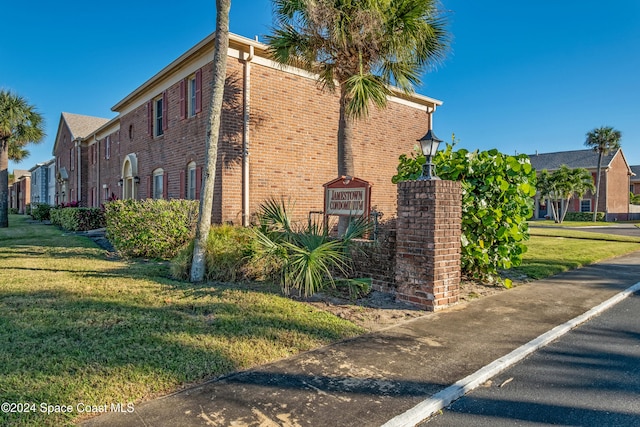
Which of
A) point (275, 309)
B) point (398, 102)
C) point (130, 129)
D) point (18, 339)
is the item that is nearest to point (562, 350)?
point (275, 309)

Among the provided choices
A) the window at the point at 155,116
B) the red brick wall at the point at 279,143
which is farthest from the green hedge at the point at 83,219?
the window at the point at 155,116

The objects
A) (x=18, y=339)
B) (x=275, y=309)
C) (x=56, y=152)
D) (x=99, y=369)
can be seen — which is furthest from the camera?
(x=56, y=152)

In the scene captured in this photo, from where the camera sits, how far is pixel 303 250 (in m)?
6.40

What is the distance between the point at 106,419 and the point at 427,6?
34.3ft

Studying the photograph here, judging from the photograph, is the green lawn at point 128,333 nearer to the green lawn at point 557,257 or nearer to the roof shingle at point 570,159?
the green lawn at point 557,257

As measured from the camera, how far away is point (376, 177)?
49.9 feet

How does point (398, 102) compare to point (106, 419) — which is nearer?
point (106, 419)

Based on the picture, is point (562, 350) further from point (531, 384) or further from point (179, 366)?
point (179, 366)

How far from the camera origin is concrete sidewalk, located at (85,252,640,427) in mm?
2804

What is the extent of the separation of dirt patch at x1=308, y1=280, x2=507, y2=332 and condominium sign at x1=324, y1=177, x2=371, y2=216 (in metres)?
1.93

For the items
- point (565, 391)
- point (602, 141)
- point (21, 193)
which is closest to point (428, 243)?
point (565, 391)

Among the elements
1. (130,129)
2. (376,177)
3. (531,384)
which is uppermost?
(130,129)

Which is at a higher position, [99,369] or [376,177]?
[376,177]

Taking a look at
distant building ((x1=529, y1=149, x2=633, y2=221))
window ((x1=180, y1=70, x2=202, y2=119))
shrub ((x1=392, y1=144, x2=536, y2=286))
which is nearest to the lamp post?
shrub ((x1=392, y1=144, x2=536, y2=286))
